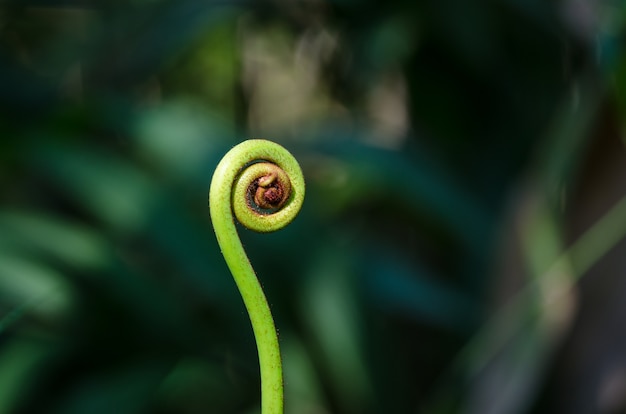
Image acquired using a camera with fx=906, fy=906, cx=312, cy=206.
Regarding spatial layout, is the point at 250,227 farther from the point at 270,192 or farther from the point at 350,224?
the point at 350,224

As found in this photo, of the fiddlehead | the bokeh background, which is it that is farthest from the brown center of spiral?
the bokeh background

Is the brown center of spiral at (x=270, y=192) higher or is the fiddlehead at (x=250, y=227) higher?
the brown center of spiral at (x=270, y=192)

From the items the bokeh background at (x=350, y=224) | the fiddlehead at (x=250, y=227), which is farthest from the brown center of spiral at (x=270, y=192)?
the bokeh background at (x=350, y=224)

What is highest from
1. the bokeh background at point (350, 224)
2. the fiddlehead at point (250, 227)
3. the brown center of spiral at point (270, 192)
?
the bokeh background at point (350, 224)

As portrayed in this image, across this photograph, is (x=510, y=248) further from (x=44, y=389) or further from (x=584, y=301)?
(x=44, y=389)

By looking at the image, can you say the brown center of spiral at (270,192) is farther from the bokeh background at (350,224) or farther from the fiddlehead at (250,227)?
the bokeh background at (350,224)

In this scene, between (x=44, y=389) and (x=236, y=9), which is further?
(x=236, y=9)

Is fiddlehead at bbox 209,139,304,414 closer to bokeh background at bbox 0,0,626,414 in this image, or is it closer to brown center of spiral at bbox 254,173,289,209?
brown center of spiral at bbox 254,173,289,209

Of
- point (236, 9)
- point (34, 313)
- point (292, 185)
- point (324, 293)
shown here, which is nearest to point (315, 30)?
point (236, 9)

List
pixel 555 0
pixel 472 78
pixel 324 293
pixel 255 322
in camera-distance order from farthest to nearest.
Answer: pixel 472 78 → pixel 555 0 → pixel 324 293 → pixel 255 322
